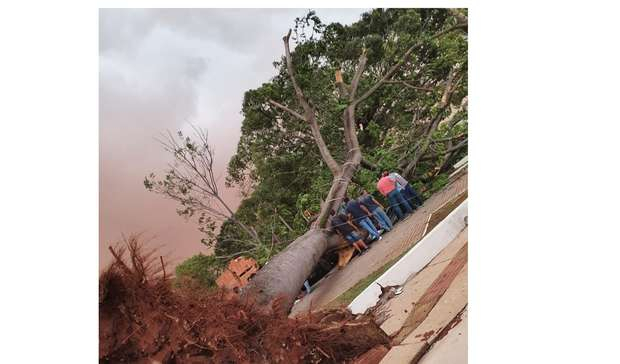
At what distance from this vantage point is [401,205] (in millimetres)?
4109

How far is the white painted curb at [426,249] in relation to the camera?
3.92m

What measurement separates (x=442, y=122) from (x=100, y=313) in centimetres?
215

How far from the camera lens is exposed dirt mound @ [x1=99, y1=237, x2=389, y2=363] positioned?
3.15 m

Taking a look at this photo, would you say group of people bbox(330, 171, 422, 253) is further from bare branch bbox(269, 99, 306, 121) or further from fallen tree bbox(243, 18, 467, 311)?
bare branch bbox(269, 99, 306, 121)

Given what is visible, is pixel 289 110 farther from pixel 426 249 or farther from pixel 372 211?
pixel 426 249

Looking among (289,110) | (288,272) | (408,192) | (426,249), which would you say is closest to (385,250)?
(426,249)

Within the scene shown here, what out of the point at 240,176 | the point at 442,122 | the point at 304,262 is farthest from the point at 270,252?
the point at 442,122

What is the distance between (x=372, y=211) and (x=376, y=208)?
0.10 feet

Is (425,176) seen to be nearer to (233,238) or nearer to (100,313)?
(233,238)

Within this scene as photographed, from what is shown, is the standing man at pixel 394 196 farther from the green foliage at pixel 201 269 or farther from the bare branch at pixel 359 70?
the green foliage at pixel 201 269

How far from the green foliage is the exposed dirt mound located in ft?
0.57

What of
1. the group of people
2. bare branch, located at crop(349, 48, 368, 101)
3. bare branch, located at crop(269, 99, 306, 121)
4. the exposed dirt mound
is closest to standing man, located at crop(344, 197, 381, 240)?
the group of people

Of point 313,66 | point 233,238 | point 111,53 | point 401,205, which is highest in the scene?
point 111,53

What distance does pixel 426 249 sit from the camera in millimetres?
3990
